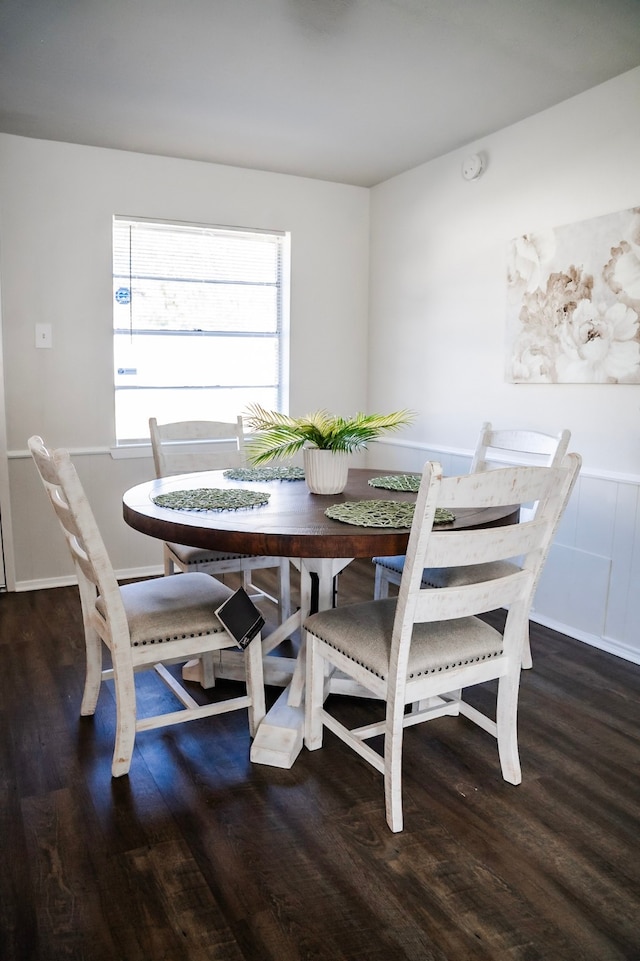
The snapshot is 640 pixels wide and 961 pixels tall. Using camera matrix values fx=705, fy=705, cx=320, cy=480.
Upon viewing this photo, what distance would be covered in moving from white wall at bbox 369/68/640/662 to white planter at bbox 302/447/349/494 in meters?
1.33

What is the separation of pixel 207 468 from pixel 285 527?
4.59 ft

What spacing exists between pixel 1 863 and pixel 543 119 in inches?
139

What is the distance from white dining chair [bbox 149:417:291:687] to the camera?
273 cm

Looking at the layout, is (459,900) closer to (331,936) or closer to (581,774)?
(331,936)

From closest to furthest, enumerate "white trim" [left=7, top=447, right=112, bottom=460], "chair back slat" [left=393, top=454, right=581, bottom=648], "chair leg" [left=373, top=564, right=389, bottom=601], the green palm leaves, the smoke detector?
"chair back slat" [left=393, top=454, right=581, bottom=648] < the green palm leaves < "chair leg" [left=373, top=564, right=389, bottom=601] < the smoke detector < "white trim" [left=7, top=447, right=112, bottom=460]

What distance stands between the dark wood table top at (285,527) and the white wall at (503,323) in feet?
3.38

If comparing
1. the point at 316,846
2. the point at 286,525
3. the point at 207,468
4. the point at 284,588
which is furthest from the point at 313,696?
the point at 207,468

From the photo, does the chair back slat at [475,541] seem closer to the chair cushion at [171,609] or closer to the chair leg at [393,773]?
the chair leg at [393,773]

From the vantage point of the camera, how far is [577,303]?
123 inches

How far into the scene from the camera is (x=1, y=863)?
1677mm

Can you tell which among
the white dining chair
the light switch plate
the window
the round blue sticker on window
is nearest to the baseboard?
the white dining chair

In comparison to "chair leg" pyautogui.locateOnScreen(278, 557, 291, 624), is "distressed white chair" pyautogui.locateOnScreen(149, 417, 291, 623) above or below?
above

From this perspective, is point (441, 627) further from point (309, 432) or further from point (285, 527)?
point (309, 432)

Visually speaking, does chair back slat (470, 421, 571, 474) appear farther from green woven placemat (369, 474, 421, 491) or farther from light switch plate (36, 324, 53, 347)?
light switch plate (36, 324, 53, 347)
